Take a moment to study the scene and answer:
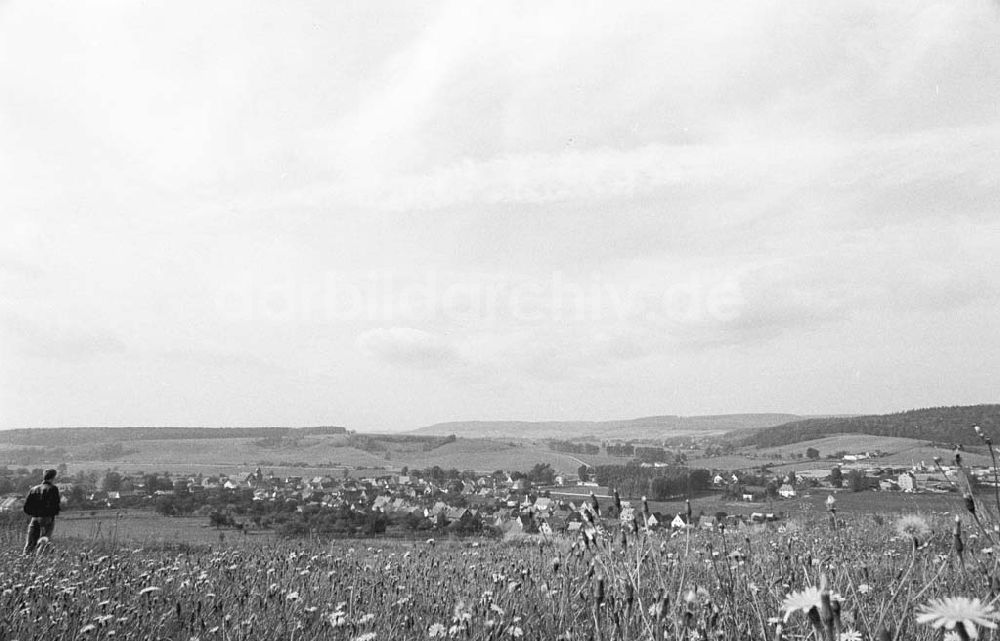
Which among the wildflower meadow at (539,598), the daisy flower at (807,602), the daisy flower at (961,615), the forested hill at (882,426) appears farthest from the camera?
the forested hill at (882,426)

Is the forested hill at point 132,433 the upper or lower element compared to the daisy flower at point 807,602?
lower

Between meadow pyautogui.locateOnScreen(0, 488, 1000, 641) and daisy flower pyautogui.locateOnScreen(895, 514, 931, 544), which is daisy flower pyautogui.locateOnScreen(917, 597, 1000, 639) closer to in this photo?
meadow pyautogui.locateOnScreen(0, 488, 1000, 641)

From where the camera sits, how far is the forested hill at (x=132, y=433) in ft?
283

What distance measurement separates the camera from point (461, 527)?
2048 cm

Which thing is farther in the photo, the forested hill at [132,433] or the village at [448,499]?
the forested hill at [132,433]

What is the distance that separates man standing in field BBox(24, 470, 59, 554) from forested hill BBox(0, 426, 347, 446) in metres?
90.7

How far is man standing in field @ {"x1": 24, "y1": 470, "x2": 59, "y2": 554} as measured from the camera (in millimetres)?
10953

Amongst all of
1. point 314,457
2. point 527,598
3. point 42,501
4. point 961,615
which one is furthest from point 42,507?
point 314,457

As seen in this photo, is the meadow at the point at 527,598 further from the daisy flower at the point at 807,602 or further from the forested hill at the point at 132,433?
the forested hill at the point at 132,433

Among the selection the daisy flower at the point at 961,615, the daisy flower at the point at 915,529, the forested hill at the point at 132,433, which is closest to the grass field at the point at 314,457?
the forested hill at the point at 132,433

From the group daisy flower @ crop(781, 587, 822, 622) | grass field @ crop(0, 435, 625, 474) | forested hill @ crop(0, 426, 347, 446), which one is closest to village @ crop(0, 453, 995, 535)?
daisy flower @ crop(781, 587, 822, 622)

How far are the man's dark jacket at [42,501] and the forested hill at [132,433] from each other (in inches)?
3578

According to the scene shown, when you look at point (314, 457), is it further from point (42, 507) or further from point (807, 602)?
point (807, 602)

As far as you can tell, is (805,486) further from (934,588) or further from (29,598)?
(29,598)
